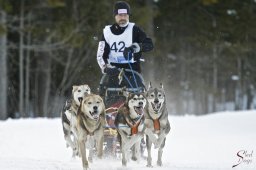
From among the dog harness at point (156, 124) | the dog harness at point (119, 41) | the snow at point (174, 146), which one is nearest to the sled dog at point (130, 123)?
the snow at point (174, 146)

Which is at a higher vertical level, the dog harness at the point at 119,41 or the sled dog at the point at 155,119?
the dog harness at the point at 119,41

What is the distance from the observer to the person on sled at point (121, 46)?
9.21 meters

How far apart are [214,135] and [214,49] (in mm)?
21497

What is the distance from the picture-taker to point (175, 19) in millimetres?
34062

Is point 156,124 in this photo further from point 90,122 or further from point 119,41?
point 119,41

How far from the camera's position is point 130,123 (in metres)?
8.47

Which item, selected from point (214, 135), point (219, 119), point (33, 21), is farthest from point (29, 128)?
point (33, 21)

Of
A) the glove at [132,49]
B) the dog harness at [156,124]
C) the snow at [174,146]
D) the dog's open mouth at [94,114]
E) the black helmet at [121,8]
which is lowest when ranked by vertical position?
the snow at [174,146]

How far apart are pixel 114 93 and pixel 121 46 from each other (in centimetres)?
71

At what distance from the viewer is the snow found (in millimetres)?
8875

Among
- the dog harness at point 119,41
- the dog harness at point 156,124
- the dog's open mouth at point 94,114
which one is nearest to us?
the dog's open mouth at point 94,114

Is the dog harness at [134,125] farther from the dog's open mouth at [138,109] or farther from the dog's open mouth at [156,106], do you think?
the dog's open mouth at [156,106]

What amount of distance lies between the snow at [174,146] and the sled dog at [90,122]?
38 cm

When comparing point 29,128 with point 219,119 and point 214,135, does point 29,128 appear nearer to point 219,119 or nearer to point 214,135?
point 214,135
